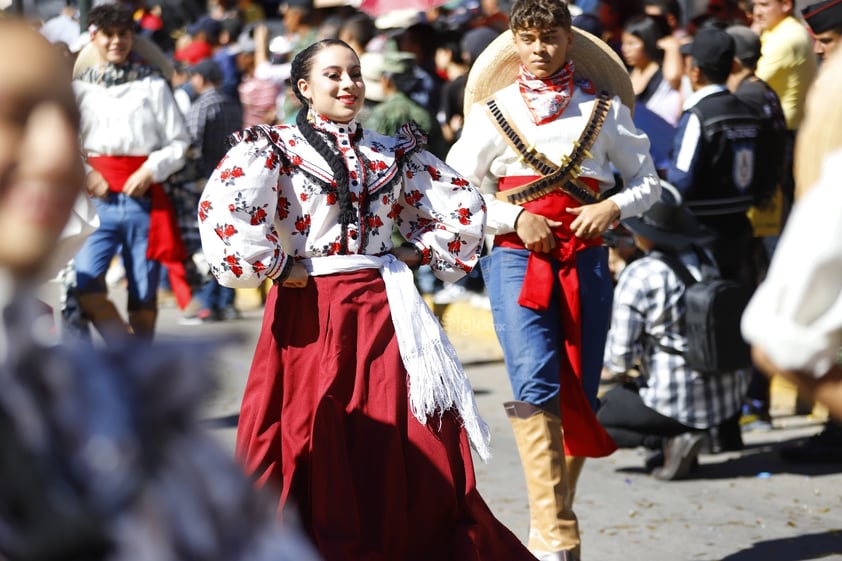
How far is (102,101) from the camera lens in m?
7.67

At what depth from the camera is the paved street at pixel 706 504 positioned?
553cm

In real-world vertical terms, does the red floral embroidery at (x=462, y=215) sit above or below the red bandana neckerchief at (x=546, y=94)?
below

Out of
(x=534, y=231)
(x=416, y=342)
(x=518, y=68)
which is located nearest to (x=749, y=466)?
(x=534, y=231)

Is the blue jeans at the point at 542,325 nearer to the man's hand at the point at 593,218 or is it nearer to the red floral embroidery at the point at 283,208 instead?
the man's hand at the point at 593,218

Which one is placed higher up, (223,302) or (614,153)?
(614,153)

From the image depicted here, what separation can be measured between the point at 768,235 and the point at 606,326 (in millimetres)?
2669

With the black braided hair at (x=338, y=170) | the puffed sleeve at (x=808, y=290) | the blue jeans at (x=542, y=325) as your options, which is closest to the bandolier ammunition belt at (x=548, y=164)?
the blue jeans at (x=542, y=325)

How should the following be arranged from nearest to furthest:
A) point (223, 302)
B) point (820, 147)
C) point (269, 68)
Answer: point (820, 147) → point (223, 302) → point (269, 68)

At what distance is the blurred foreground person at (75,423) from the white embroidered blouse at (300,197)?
2.84m

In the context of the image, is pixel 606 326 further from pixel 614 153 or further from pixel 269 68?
pixel 269 68

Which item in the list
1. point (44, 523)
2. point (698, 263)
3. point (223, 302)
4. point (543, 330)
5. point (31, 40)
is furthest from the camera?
point (223, 302)

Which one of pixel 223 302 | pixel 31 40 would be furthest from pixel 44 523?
pixel 223 302

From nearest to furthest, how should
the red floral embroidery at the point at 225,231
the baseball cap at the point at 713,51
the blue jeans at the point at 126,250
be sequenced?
the red floral embroidery at the point at 225,231, the baseball cap at the point at 713,51, the blue jeans at the point at 126,250

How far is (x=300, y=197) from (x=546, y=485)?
1.45 m
